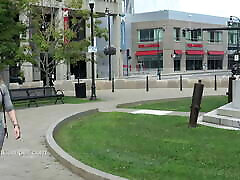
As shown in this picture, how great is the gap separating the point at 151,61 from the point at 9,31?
226 feet

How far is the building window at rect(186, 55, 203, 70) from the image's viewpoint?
88.3m

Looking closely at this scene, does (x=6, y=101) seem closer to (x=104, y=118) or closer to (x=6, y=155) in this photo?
(x=6, y=155)

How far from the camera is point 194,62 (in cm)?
9044

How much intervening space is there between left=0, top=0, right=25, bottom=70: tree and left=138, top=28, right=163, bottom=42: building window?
6460 cm

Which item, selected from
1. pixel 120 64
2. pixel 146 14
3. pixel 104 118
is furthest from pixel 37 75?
pixel 104 118

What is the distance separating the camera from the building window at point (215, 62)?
95.4m

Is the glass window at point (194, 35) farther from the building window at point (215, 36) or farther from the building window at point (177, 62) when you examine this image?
the building window at point (177, 62)

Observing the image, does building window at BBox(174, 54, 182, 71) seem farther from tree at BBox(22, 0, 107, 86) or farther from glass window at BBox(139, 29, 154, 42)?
tree at BBox(22, 0, 107, 86)

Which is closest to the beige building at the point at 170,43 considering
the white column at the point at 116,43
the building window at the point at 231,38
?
the building window at the point at 231,38

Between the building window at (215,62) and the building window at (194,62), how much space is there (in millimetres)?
3921

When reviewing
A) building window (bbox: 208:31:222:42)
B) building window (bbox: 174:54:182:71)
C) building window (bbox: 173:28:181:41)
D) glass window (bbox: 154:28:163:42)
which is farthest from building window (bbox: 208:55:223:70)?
glass window (bbox: 154:28:163:42)

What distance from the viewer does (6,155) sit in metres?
8.88

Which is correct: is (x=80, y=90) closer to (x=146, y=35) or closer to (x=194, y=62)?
(x=146, y=35)

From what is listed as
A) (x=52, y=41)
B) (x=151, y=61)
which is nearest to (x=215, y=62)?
(x=151, y=61)
